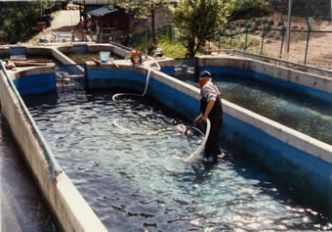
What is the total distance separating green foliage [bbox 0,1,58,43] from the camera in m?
47.8

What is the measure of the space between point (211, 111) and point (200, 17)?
15.8 m

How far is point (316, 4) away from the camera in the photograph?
41.8 metres

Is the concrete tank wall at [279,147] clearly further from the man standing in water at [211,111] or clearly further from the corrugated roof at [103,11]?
the corrugated roof at [103,11]

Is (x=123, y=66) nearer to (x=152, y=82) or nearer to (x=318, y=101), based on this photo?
(x=152, y=82)

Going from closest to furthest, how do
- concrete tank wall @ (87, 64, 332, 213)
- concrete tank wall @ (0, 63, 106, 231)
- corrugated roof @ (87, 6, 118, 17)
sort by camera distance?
concrete tank wall @ (0, 63, 106, 231), concrete tank wall @ (87, 64, 332, 213), corrugated roof @ (87, 6, 118, 17)

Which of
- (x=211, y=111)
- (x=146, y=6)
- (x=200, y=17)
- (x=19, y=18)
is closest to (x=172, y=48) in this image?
(x=146, y=6)

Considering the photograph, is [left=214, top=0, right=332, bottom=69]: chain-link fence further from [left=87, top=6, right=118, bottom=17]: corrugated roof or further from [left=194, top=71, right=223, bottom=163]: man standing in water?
[left=194, top=71, right=223, bottom=163]: man standing in water

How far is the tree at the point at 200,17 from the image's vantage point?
2577cm

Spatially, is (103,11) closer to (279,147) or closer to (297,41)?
(297,41)

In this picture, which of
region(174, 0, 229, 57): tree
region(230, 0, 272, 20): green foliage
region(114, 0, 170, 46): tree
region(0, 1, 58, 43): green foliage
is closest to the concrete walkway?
region(174, 0, 229, 57): tree

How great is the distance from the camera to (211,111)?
11.4m

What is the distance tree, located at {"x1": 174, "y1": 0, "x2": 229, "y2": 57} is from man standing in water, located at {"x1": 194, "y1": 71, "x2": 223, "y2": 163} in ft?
50.0

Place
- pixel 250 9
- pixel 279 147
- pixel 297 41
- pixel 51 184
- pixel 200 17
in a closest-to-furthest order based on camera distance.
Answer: pixel 51 184, pixel 279 147, pixel 200 17, pixel 297 41, pixel 250 9

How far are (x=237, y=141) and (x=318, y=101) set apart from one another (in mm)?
7148
